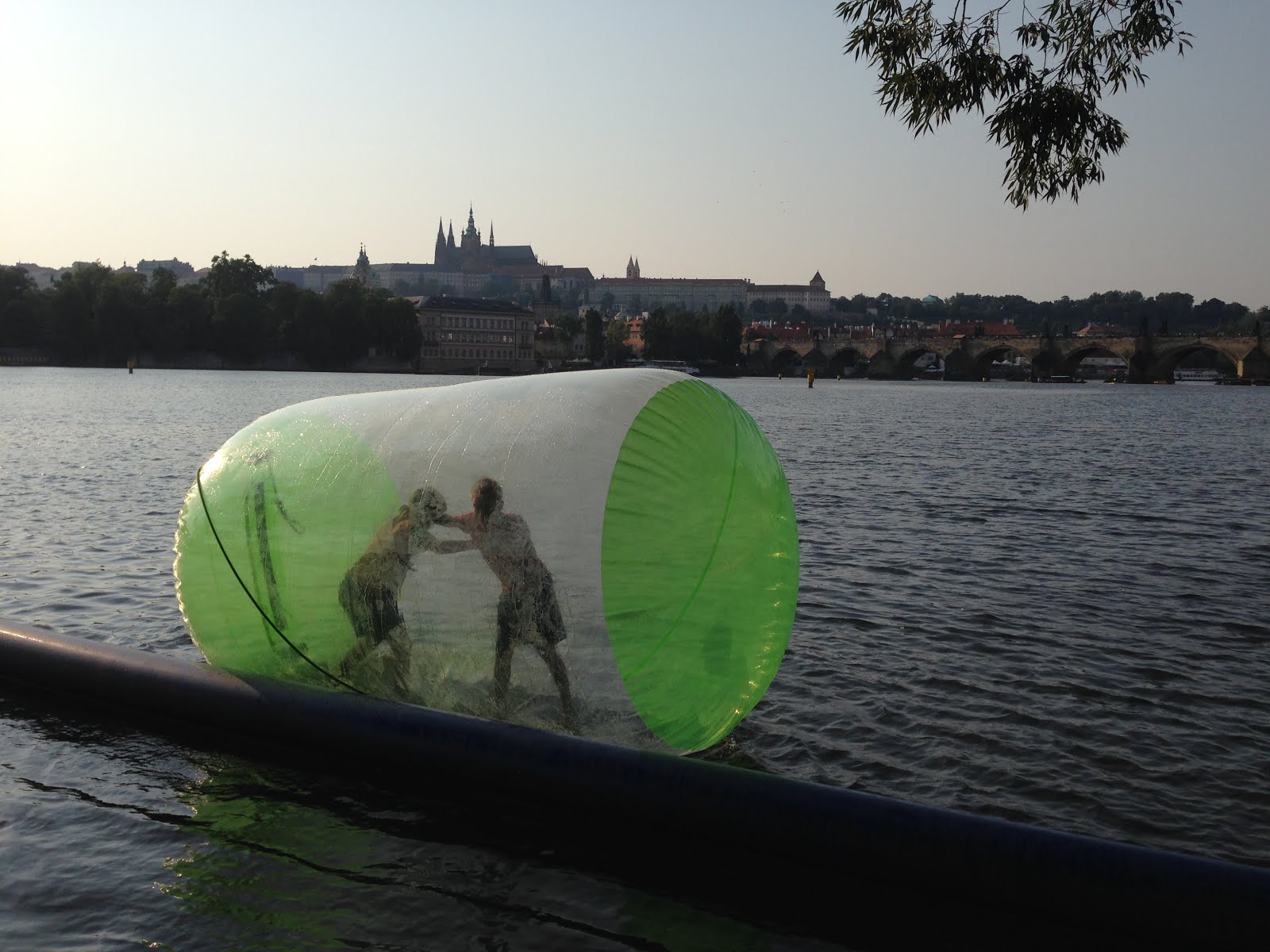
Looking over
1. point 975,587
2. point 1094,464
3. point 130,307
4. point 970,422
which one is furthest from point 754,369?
point 975,587

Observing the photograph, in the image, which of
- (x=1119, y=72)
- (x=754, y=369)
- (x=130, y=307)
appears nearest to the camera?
(x=1119, y=72)

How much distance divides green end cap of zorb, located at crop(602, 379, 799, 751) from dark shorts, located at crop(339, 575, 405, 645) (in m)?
1.28

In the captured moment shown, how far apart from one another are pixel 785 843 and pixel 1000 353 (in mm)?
148800

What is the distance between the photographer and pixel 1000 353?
147 m

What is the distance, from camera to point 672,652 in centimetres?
615

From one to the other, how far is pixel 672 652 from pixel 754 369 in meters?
161

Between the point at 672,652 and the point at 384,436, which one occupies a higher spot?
the point at 384,436

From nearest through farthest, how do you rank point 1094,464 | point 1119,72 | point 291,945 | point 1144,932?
point 1144,932
point 291,945
point 1119,72
point 1094,464

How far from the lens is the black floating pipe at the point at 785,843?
485cm

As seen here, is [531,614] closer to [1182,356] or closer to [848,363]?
[1182,356]

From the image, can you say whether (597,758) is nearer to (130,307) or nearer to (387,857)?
(387,857)

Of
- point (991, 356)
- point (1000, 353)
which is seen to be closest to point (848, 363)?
point (991, 356)

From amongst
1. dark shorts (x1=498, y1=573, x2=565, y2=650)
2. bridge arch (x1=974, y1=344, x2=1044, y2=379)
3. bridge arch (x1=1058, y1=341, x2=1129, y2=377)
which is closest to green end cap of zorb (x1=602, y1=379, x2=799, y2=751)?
dark shorts (x1=498, y1=573, x2=565, y2=650)

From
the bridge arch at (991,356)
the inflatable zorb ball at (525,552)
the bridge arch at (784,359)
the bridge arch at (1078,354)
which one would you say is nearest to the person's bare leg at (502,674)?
the inflatable zorb ball at (525,552)
